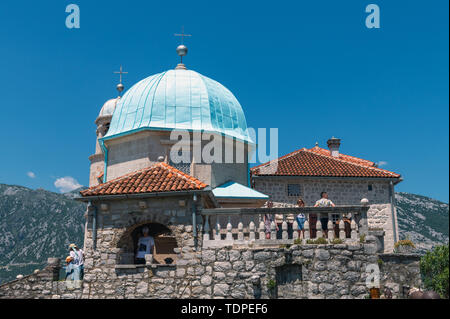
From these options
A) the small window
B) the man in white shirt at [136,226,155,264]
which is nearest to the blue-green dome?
the man in white shirt at [136,226,155,264]

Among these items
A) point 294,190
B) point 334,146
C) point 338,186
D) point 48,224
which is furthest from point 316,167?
point 48,224

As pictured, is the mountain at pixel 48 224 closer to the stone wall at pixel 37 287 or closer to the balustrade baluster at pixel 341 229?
the balustrade baluster at pixel 341 229

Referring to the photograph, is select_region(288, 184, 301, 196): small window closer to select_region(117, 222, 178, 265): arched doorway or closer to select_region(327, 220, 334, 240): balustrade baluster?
select_region(117, 222, 178, 265): arched doorway

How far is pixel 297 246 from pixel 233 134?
23.3 ft

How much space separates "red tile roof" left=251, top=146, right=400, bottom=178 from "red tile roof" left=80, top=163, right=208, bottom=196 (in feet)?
34.6

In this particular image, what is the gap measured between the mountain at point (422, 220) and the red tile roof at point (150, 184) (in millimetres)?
51701

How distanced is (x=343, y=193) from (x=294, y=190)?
2.71 m

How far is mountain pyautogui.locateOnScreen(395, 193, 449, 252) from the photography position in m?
63.4

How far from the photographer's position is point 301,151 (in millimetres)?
28219

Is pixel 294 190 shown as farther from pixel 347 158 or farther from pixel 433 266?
pixel 433 266

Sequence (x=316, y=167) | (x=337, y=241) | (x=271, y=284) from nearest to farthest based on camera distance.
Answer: (x=271, y=284), (x=337, y=241), (x=316, y=167)

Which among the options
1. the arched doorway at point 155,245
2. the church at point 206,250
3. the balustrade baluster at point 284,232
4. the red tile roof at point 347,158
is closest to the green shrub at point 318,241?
the church at point 206,250

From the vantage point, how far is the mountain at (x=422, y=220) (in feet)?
208

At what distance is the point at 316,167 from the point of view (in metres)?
25.5
